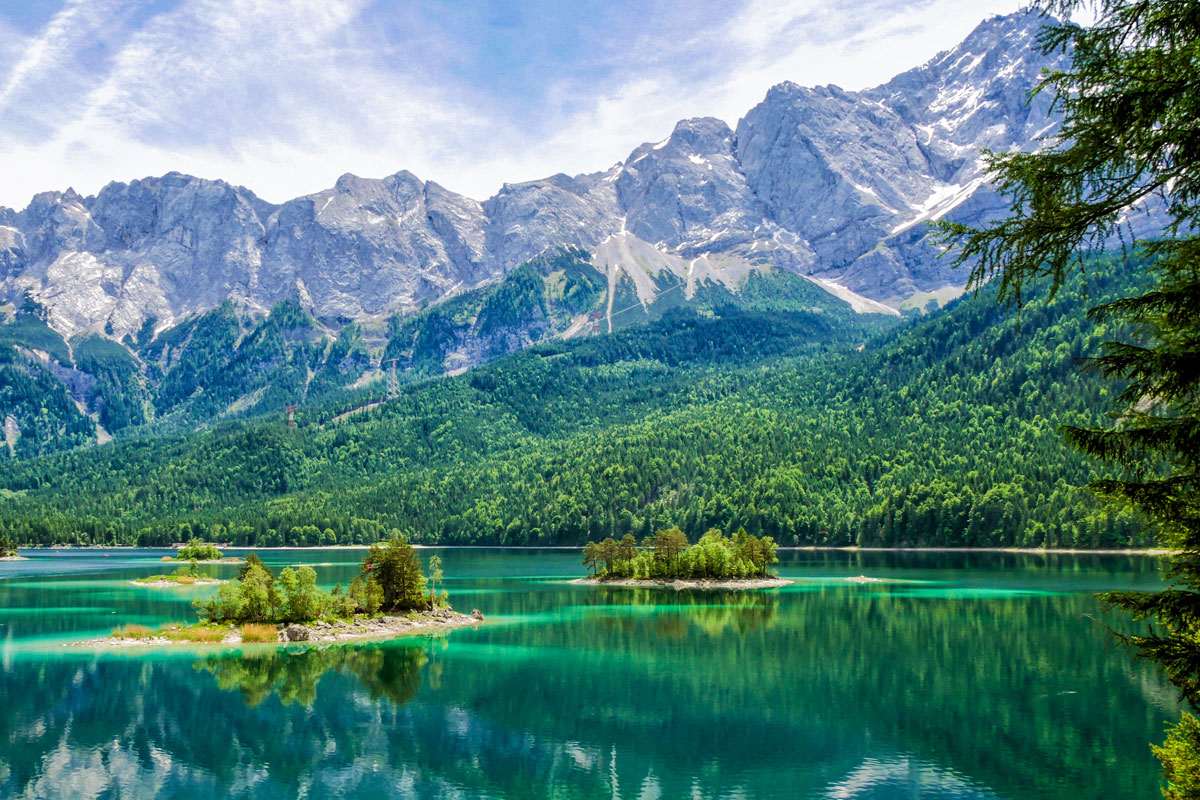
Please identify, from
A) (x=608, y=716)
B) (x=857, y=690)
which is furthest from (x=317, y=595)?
(x=857, y=690)

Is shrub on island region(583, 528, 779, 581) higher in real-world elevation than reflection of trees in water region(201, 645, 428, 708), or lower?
higher

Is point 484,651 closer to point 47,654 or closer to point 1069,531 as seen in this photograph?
point 47,654

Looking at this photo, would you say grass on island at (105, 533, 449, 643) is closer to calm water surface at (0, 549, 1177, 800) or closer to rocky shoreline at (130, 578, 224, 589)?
calm water surface at (0, 549, 1177, 800)

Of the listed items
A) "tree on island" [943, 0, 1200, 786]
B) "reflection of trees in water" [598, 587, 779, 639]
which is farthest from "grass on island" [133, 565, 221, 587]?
"tree on island" [943, 0, 1200, 786]

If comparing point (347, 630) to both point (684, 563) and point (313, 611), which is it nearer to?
point (313, 611)

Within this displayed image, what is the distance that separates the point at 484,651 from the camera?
281 feet

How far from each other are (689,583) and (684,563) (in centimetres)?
396

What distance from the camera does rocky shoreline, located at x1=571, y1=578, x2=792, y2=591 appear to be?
143 metres

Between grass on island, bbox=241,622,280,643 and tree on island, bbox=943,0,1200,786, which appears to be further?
grass on island, bbox=241,622,280,643

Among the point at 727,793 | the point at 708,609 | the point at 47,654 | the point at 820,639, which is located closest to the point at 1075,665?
the point at 820,639

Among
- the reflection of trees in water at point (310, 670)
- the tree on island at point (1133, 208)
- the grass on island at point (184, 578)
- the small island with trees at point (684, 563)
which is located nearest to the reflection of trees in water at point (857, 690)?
the reflection of trees in water at point (310, 670)

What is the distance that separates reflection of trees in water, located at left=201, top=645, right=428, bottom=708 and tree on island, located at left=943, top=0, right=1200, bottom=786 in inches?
2112

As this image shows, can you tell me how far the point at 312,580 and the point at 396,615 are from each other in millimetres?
9984

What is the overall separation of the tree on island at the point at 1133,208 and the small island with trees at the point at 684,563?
12870 cm
